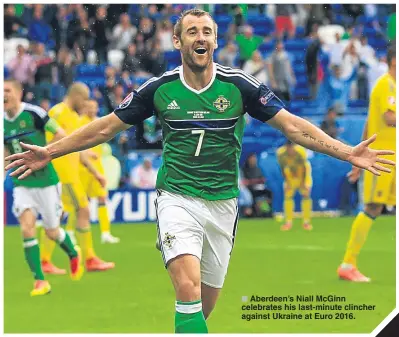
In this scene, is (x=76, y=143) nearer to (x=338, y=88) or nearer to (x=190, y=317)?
(x=190, y=317)

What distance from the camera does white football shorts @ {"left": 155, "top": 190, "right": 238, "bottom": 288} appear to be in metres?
6.01

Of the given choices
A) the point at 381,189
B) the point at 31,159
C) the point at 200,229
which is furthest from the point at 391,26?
the point at 31,159

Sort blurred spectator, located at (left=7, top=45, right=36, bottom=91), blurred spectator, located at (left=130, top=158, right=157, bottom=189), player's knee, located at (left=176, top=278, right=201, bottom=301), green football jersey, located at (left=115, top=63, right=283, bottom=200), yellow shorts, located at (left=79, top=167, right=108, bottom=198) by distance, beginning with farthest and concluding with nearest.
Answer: blurred spectator, located at (left=7, top=45, right=36, bottom=91) < blurred spectator, located at (left=130, top=158, right=157, bottom=189) < yellow shorts, located at (left=79, top=167, right=108, bottom=198) < green football jersey, located at (left=115, top=63, right=283, bottom=200) < player's knee, located at (left=176, top=278, right=201, bottom=301)

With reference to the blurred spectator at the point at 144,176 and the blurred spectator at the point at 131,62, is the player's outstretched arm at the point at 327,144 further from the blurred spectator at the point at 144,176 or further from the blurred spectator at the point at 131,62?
the blurred spectator at the point at 131,62

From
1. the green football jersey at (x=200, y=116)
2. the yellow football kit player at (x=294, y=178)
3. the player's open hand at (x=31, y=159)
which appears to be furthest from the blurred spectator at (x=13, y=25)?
the green football jersey at (x=200, y=116)

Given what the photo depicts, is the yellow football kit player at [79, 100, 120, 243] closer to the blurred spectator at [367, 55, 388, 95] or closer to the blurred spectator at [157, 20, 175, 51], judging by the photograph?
the blurred spectator at [157, 20, 175, 51]

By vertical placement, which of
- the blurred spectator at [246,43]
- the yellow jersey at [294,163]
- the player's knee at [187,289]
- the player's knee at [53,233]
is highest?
the blurred spectator at [246,43]

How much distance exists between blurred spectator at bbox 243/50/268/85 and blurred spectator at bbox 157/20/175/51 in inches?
66.2

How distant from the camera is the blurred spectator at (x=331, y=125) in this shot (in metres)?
18.9

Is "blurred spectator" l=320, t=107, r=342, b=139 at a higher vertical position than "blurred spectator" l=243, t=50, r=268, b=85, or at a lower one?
lower


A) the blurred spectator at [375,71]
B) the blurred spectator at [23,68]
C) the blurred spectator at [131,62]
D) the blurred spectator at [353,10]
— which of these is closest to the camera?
the blurred spectator at [23,68]

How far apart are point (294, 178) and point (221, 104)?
10.5 meters

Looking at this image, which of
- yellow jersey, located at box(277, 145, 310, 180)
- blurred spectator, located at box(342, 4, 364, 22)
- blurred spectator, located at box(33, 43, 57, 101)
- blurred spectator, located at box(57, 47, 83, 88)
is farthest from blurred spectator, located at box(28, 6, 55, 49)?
blurred spectator, located at box(342, 4, 364, 22)

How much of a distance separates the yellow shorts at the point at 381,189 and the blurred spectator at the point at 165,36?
34.2ft
